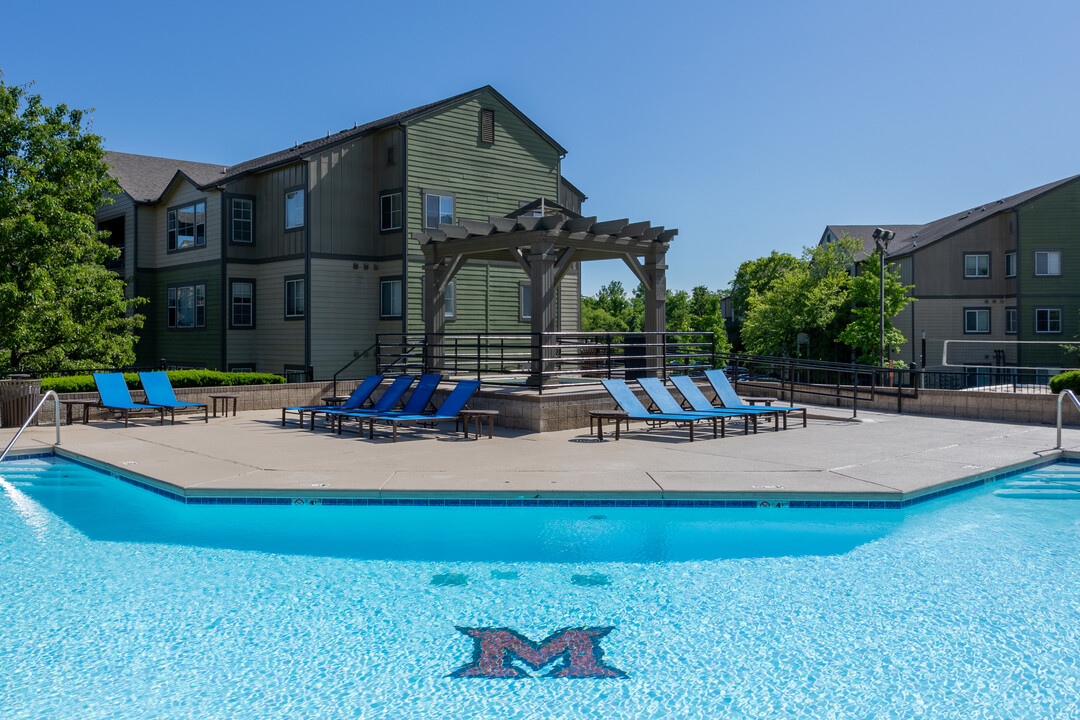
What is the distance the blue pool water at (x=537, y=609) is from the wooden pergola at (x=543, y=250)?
6.71 metres

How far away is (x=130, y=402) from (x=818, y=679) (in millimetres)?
14031

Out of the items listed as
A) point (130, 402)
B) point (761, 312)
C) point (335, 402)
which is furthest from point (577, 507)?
point (761, 312)

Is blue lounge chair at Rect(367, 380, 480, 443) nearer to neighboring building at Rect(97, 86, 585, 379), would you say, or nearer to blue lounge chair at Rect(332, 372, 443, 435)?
blue lounge chair at Rect(332, 372, 443, 435)

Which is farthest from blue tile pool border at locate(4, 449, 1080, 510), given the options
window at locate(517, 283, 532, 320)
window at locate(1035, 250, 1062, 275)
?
window at locate(1035, 250, 1062, 275)

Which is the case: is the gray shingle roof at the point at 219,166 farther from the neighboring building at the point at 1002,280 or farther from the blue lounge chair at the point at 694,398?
the neighboring building at the point at 1002,280

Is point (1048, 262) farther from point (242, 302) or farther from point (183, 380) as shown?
point (183, 380)

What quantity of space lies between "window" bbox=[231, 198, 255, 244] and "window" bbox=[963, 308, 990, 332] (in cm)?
3174

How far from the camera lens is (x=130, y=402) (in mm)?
14969

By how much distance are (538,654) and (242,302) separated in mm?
21573

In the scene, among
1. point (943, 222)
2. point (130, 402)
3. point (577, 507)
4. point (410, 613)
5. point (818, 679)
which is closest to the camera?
point (818, 679)

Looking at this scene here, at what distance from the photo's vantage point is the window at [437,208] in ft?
74.4

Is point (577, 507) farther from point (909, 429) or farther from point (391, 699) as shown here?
point (909, 429)

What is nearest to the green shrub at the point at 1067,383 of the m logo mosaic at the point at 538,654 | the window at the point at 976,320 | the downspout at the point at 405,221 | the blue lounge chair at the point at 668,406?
the blue lounge chair at the point at 668,406

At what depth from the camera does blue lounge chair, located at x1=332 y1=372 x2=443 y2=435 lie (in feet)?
42.8
